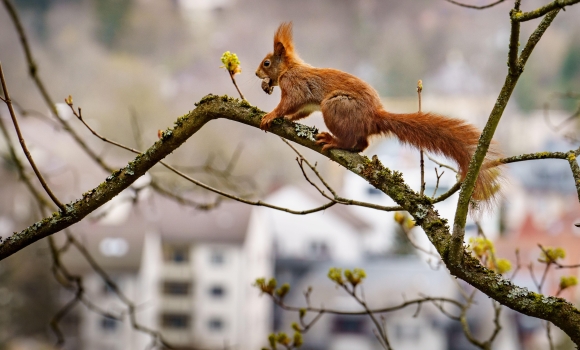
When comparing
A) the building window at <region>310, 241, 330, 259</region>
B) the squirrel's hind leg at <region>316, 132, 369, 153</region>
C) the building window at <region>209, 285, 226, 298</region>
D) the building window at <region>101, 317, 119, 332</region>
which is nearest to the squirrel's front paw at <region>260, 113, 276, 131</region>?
the squirrel's hind leg at <region>316, 132, 369, 153</region>

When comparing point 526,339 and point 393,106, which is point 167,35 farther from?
point 526,339

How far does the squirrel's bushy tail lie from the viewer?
4.03 feet

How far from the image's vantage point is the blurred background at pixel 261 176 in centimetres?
378

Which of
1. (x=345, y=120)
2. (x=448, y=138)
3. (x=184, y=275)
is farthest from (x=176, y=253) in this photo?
(x=448, y=138)

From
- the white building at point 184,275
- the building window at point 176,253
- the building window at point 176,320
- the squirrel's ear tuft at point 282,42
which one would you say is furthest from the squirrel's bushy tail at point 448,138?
the building window at point 176,320

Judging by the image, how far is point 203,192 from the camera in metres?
4.00

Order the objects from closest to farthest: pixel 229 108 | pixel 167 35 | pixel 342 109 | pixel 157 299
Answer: pixel 229 108 < pixel 342 109 < pixel 157 299 < pixel 167 35

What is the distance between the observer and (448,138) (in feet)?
4.55

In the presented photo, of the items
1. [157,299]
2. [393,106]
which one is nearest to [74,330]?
[157,299]

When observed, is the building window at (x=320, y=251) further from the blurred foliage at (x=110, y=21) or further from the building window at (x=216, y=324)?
the blurred foliage at (x=110, y=21)

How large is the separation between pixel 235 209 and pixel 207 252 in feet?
1.20

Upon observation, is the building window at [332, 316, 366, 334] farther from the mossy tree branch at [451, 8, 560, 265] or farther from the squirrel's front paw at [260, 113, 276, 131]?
the mossy tree branch at [451, 8, 560, 265]

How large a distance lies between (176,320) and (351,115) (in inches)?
112

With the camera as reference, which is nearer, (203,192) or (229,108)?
(229,108)
